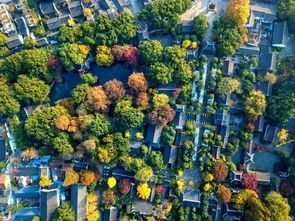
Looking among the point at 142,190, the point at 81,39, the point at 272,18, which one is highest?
the point at 272,18

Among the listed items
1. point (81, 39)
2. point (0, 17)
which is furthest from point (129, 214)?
point (0, 17)

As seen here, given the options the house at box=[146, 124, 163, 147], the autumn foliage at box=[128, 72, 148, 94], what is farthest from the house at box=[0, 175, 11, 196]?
the autumn foliage at box=[128, 72, 148, 94]

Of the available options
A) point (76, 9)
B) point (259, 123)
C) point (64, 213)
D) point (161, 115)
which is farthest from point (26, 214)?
point (259, 123)

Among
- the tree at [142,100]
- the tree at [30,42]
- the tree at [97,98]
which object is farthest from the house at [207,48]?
the tree at [30,42]

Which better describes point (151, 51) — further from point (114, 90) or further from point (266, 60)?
point (266, 60)

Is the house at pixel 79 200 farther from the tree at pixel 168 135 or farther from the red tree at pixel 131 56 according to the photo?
the red tree at pixel 131 56

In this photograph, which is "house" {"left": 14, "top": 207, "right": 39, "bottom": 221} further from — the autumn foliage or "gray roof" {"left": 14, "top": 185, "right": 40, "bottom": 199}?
the autumn foliage

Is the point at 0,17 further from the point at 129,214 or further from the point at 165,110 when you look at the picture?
the point at 129,214
